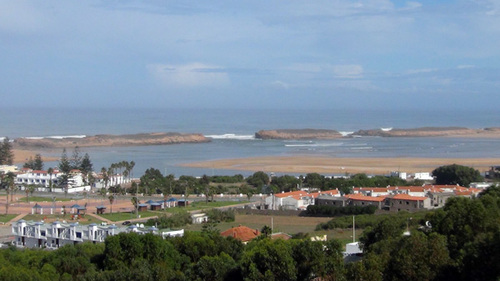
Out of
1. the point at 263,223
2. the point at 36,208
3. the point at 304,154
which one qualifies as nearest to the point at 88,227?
the point at 263,223

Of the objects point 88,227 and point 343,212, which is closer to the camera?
point 88,227

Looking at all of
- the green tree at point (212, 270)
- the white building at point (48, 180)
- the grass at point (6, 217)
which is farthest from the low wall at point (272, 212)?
the green tree at point (212, 270)

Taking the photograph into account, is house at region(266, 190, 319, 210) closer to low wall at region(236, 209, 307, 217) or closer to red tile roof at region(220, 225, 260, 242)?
low wall at region(236, 209, 307, 217)

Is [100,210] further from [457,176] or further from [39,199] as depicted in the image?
[457,176]

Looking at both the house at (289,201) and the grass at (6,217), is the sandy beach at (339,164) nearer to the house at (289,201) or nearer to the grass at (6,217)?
the house at (289,201)

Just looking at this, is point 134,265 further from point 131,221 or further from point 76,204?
point 76,204

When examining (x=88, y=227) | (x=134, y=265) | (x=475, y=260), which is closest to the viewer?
(x=475, y=260)

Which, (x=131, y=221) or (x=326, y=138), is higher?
(x=326, y=138)
